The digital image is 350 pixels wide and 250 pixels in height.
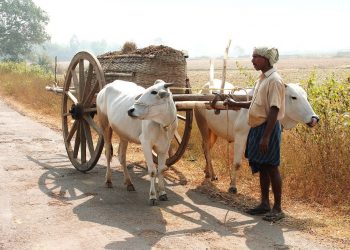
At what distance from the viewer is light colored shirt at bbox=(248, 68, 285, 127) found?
4.83 metres

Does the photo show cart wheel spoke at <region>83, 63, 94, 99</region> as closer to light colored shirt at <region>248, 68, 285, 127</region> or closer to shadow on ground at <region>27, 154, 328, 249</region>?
shadow on ground at <region>27, 154, 328, 249</region>

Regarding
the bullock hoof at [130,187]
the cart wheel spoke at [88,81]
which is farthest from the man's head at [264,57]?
the cart wheel spoke at [88,81]

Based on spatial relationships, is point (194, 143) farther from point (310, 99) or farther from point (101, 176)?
point (310, 99)

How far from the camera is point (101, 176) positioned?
7.36m

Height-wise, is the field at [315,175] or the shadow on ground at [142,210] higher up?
the field at [315,175]

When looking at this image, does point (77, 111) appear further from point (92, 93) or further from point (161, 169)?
point (161, 169)

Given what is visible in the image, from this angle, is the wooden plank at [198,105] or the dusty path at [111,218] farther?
the wooden plank at [198,105]

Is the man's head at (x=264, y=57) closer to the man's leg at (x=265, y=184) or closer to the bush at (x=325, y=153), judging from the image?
the man's leg at (x=265, y=184)

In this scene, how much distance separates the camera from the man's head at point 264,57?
4.92m

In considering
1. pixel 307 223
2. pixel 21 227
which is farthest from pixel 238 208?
pixel 21 227

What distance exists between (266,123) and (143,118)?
1374 mm

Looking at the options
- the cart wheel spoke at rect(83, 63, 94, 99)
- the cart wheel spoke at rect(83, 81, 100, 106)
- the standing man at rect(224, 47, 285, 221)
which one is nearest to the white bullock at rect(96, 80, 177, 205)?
the cart wheel spoke at rect(83, 81, 100, 106)

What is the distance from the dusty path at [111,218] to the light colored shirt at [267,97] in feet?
3.79

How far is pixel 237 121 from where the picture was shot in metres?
6.38
